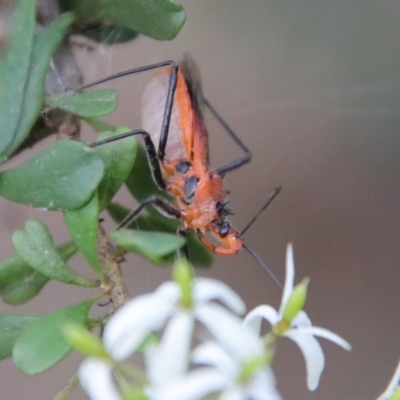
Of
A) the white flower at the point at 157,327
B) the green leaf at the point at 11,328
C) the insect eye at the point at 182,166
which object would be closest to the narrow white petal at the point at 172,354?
the white flower at the point at 157,327

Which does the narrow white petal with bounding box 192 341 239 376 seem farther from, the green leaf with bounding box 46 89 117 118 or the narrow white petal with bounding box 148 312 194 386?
the green leaf with bounding box 46 89 117 118

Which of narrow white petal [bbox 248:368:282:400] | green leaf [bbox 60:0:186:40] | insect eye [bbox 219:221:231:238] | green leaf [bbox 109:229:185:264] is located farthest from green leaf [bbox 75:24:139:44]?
narrow white petal [bbox 248:368:282:400]

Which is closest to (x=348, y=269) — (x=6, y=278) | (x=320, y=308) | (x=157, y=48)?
(x=320, y=308)

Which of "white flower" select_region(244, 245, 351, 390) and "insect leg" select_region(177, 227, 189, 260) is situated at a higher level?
"white flower" select_region(244, 245, 351, 390)

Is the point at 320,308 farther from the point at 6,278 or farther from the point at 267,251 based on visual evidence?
the point at 6,278

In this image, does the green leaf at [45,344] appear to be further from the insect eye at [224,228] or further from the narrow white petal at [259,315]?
the insect eye at [224,228]

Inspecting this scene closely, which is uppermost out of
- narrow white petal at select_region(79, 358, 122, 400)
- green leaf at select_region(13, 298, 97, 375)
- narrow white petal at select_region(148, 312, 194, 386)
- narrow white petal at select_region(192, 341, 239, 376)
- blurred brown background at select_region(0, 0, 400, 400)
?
narrow white petal at select_region(148, 312, 194, 386)

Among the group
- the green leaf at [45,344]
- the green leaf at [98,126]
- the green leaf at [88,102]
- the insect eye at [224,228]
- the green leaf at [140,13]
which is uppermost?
the green leaf at [140,13]
